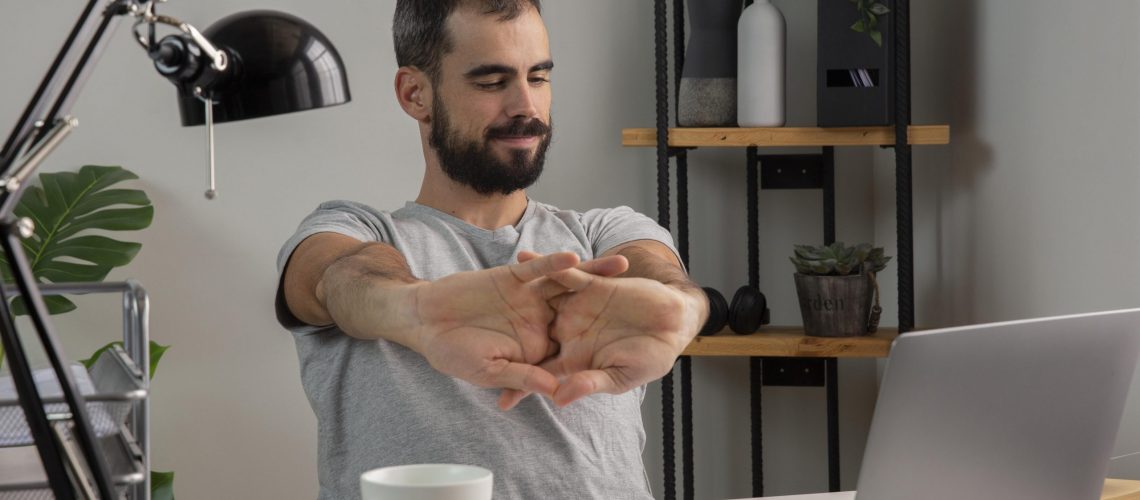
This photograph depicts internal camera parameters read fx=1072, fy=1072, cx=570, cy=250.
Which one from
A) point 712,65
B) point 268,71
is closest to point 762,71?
point 712,65

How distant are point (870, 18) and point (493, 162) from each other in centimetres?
97

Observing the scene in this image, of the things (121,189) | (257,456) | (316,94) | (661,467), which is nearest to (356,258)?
(316,94)

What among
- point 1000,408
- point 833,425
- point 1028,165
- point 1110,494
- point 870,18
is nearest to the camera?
point 1000,408

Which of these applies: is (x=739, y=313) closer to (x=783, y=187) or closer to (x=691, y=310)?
(x=783, y=187)

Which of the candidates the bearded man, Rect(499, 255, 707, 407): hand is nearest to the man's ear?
the bearded man

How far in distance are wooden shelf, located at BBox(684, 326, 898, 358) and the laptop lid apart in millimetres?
1199

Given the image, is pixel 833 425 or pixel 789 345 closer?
pixel 789 345

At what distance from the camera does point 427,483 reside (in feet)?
2.13

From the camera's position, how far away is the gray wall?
210 cm

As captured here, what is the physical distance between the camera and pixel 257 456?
2.33 metres

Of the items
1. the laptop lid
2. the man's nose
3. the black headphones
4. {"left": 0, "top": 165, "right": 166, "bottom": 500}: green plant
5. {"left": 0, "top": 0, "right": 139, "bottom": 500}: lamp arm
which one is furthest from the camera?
the black headphones

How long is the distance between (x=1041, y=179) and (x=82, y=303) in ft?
6.14

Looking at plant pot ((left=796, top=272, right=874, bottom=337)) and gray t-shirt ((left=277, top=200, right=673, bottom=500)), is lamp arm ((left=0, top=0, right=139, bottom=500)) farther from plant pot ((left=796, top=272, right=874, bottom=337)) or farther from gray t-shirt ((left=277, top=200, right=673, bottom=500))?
plant pot ((left=796, top=272, right=874, bottom=337))

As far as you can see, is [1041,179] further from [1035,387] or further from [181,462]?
[181,462]
